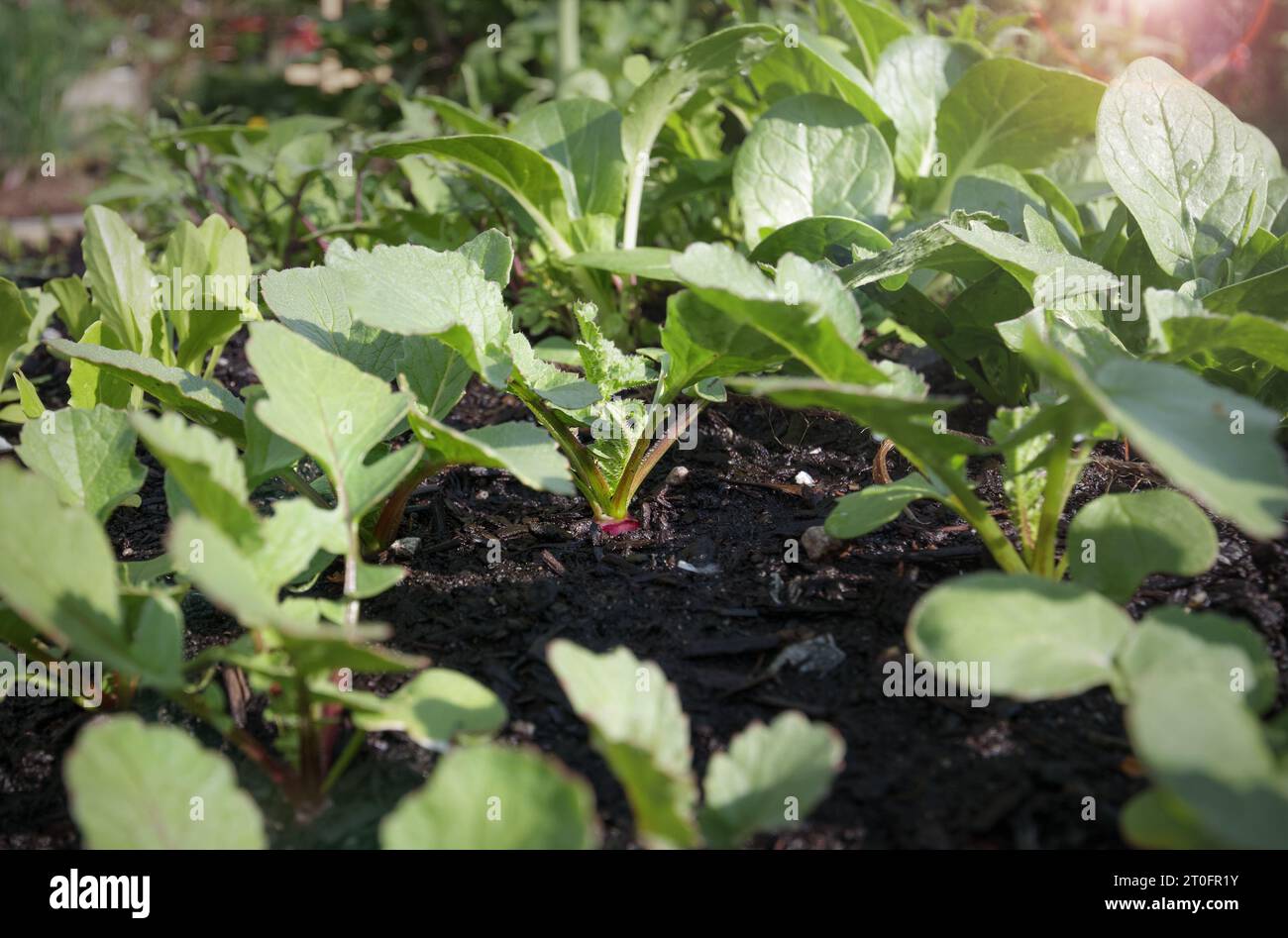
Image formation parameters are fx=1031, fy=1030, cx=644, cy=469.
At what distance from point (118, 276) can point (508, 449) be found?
865 mm

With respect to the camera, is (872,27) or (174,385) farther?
(872,27)

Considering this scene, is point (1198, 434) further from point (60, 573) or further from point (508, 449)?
point (60, 573)

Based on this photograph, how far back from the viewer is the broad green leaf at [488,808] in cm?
77

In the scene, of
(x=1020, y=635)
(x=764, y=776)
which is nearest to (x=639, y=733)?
(x=764, y=776)

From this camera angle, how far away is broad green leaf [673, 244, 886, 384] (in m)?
1.01

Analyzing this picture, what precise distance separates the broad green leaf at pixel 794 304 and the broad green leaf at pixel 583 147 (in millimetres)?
863

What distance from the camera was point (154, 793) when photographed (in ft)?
2.65

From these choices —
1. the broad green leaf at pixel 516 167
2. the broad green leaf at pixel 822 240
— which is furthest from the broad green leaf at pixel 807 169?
the broad green leaf at pixel 516 167

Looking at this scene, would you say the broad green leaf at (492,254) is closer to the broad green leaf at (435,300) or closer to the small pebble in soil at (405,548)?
the broad green leaf at (435,300)

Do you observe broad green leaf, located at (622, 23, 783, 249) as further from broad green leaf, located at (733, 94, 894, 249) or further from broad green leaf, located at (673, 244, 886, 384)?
broad green leaf, located at (673, 244, 886, 384)

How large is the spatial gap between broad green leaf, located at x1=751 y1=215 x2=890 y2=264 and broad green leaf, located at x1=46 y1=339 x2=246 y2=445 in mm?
794
